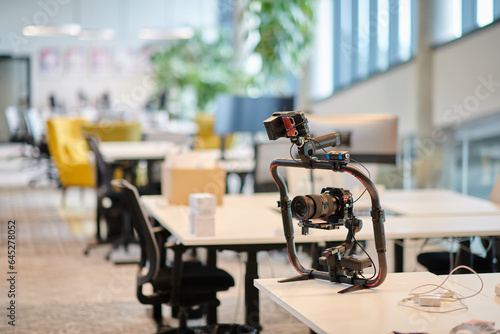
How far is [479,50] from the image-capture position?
5613 mm

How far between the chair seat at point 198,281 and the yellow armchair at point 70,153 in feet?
15.1

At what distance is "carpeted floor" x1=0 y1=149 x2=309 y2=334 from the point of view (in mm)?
3840

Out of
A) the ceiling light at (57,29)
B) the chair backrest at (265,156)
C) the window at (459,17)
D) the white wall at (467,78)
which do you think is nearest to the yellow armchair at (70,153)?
the chair backrest at (265,156)

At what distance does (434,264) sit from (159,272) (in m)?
1.38

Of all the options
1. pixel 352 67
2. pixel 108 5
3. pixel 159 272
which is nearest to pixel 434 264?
pixel 159 272

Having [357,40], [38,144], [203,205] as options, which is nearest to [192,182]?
[203,205]

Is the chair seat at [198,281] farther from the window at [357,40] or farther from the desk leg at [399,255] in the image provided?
the window at [357,40]

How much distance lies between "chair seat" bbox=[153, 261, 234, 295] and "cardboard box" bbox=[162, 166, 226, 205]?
698mm

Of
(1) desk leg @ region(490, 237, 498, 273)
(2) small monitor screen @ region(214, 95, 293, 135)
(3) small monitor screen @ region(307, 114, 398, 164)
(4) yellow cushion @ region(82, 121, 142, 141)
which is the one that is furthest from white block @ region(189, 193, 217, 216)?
(4) yellow cushion @ region(82, 121, 142, 141)

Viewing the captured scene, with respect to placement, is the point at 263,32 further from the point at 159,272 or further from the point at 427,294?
the point at 427,294

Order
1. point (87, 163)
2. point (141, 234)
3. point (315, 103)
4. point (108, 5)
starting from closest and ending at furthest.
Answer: point (141, 234) < point (87, 163) < point (315, 103) < point (108, 5)

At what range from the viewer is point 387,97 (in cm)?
748

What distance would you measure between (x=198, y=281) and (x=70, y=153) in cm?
579

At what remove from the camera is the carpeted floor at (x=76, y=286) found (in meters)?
3.84
